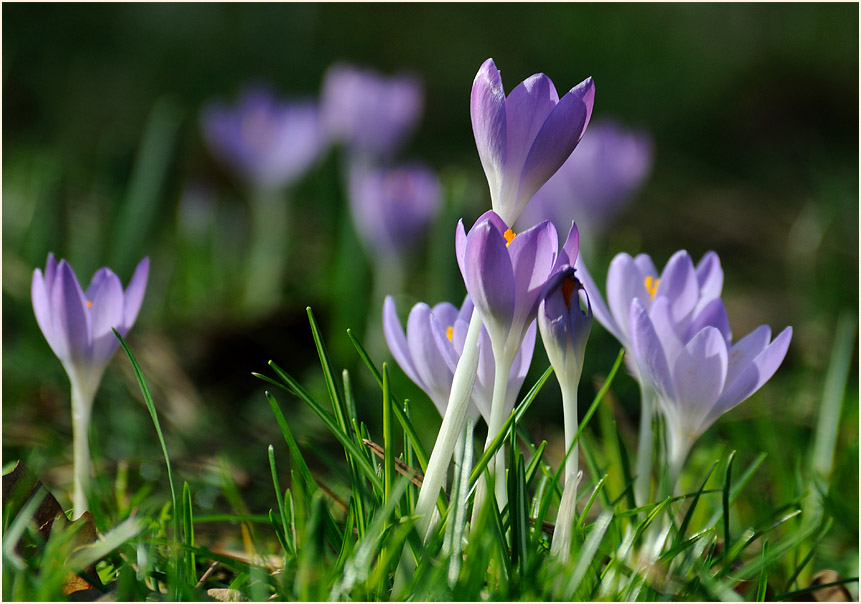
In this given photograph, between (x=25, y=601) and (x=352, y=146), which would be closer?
(x=25, y=601)

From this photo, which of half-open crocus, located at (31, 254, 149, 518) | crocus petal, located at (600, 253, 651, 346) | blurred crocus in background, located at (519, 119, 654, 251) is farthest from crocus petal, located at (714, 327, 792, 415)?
blurred crocus in background, located at (519, 119, 654, 251)

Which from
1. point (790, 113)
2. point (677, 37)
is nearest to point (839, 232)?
point (790, 113)

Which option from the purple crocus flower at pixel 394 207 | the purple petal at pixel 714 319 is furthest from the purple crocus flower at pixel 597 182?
the purple petal at pixel 714 319

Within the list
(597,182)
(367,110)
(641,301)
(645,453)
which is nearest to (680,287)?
(641,301)

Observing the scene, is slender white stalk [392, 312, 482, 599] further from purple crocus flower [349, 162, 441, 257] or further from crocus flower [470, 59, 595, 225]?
purple crocus flower [349, 162, 441, 257]

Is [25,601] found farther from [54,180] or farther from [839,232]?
[839,232]

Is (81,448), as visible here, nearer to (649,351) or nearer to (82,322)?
(82,322)

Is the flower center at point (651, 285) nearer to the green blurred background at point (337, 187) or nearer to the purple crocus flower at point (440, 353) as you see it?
the purple crocus flower at point (440, 353)
